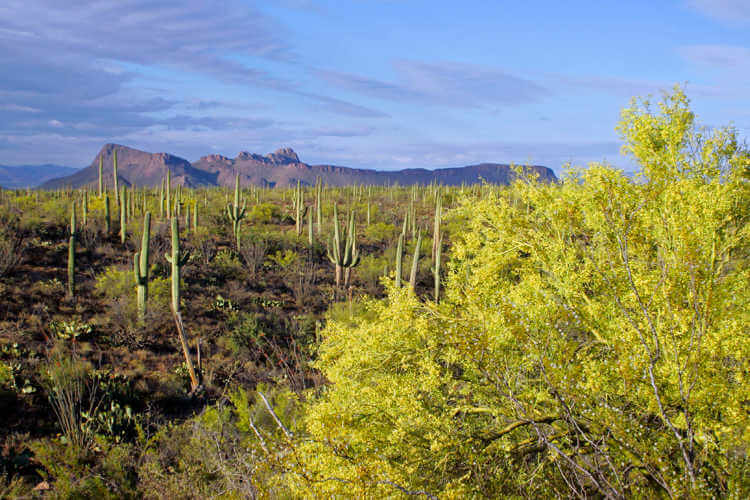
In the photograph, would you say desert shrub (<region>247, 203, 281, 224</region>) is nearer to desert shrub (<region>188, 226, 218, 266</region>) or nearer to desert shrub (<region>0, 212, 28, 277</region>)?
desert shrub (<region>188, 226, 218, 266</region>)

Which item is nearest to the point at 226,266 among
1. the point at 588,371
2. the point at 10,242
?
the point at 10,242

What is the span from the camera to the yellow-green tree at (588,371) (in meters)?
3.55

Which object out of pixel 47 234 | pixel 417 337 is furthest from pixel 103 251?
pixel 417 337

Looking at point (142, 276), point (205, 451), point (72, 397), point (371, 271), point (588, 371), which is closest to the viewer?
point (588, 371)

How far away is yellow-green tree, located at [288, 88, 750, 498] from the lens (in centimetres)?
355

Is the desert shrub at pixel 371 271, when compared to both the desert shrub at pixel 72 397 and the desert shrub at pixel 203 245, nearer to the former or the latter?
the desert shrub at pixel 203 245

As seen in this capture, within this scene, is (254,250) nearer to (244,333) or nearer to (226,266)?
(226,266)

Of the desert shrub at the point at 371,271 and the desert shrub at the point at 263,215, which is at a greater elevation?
the desert shrub at the point at 263,215

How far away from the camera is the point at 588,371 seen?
4.32 meters

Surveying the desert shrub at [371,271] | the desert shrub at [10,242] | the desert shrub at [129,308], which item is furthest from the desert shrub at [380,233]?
the desert shrub at [10,242]

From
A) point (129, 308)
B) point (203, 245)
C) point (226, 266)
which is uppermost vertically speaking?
point (203, 245)

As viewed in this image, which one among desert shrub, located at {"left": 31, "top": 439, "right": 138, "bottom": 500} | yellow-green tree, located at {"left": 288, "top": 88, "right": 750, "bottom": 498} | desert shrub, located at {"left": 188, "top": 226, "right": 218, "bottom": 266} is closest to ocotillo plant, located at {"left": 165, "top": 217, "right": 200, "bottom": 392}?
desert shrub, located at {"left": 31, "top": 439, "right": 138, "bottom": 500}

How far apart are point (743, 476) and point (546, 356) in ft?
5.44

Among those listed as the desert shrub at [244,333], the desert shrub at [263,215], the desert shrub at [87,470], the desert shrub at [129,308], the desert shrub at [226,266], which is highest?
the desert shrub at [263,215]
